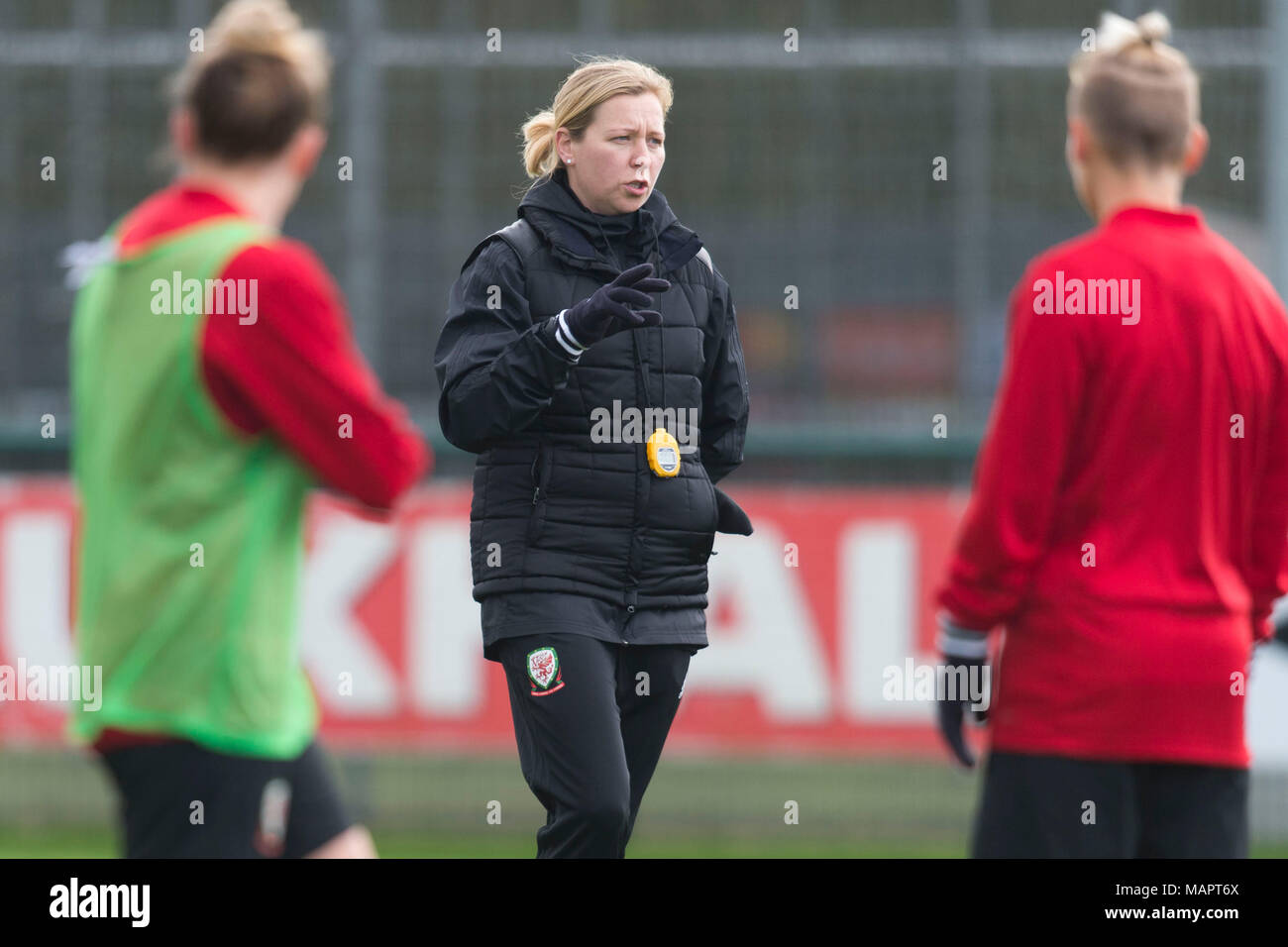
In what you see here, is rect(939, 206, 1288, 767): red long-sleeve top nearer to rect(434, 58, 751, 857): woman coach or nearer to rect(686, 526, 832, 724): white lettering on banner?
rect(434, 58, 751, 857): woman coach

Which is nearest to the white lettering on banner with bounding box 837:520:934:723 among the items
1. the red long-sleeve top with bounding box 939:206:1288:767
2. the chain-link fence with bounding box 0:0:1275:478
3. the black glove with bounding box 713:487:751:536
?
the chain-link fence with bounding box 0:0:1275:478

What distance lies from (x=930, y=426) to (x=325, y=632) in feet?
8.69

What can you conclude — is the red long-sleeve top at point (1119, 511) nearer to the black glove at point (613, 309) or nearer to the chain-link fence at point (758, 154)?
the black glove at point (613, 309)

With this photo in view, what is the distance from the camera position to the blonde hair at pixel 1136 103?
322 cm

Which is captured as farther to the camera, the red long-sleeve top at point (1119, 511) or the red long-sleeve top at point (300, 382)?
the red long-sleeve top at point (1119, 511)

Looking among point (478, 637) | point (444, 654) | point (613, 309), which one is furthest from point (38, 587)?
point (613, 309)

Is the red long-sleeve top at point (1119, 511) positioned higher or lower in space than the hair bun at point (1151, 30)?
lower

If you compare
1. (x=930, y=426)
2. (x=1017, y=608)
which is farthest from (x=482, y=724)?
(x=1017, y=608)

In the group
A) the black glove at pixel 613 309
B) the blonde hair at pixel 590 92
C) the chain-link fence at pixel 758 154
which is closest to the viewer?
the black glove at pixel 613 309

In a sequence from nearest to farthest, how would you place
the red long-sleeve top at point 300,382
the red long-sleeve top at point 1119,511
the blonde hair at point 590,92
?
the red long-sleeve top at point 300,382 → the red long-sleeve top at point 1119,511 → the blonde hair at point 590,92

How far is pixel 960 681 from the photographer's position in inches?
129

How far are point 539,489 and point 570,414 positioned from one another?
159 mm

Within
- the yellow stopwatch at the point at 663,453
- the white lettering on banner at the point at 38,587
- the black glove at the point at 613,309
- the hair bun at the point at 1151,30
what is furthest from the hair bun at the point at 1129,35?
the white lettering on banner at the point at 38,587

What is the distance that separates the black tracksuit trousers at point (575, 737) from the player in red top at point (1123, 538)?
884 millimetres
